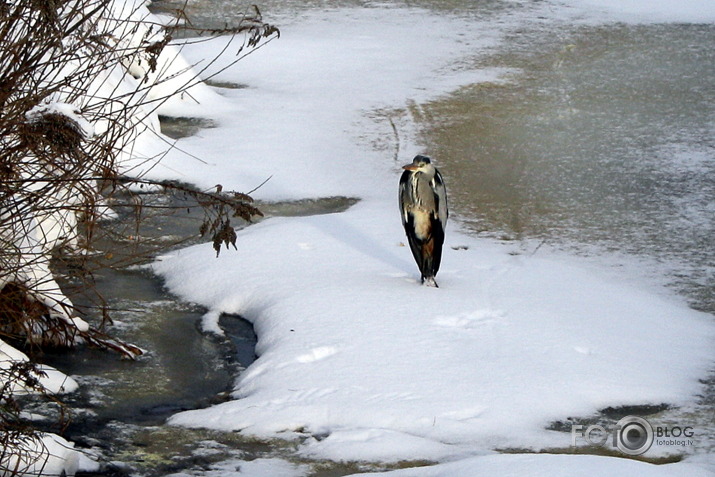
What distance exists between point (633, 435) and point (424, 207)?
2152 mm

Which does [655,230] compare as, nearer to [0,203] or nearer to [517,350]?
[517,350]

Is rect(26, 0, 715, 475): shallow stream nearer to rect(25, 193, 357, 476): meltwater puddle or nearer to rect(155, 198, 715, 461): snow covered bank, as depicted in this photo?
rect(25, 193, 357, 476): meltwater puddle

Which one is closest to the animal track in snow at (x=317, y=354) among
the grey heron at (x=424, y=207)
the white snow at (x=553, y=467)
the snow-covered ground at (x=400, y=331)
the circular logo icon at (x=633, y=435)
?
the snow-covered ground at (x=400, y=331)

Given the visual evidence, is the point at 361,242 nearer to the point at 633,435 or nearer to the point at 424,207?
the point at 424,207

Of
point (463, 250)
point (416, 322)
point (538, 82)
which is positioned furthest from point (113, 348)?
point (538, 82)

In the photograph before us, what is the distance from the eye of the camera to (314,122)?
11.5 metres

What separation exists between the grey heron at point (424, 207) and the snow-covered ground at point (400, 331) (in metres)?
0.30

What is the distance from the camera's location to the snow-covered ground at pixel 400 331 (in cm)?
529

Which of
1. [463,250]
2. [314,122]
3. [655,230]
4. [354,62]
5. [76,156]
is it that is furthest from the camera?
[354,62]

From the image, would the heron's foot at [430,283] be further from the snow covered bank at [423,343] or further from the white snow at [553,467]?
the white snow at [553,467]

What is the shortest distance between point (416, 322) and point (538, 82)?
7.40 m

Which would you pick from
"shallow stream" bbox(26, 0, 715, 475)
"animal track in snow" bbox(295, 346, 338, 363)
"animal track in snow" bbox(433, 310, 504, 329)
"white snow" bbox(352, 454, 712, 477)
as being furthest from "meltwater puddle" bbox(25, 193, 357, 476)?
"animal track in snow" bbox(433, 310, 504, 329)

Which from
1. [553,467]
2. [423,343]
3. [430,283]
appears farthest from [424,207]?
[553,467]

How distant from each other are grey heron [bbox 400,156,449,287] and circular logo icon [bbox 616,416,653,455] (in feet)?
6.27
